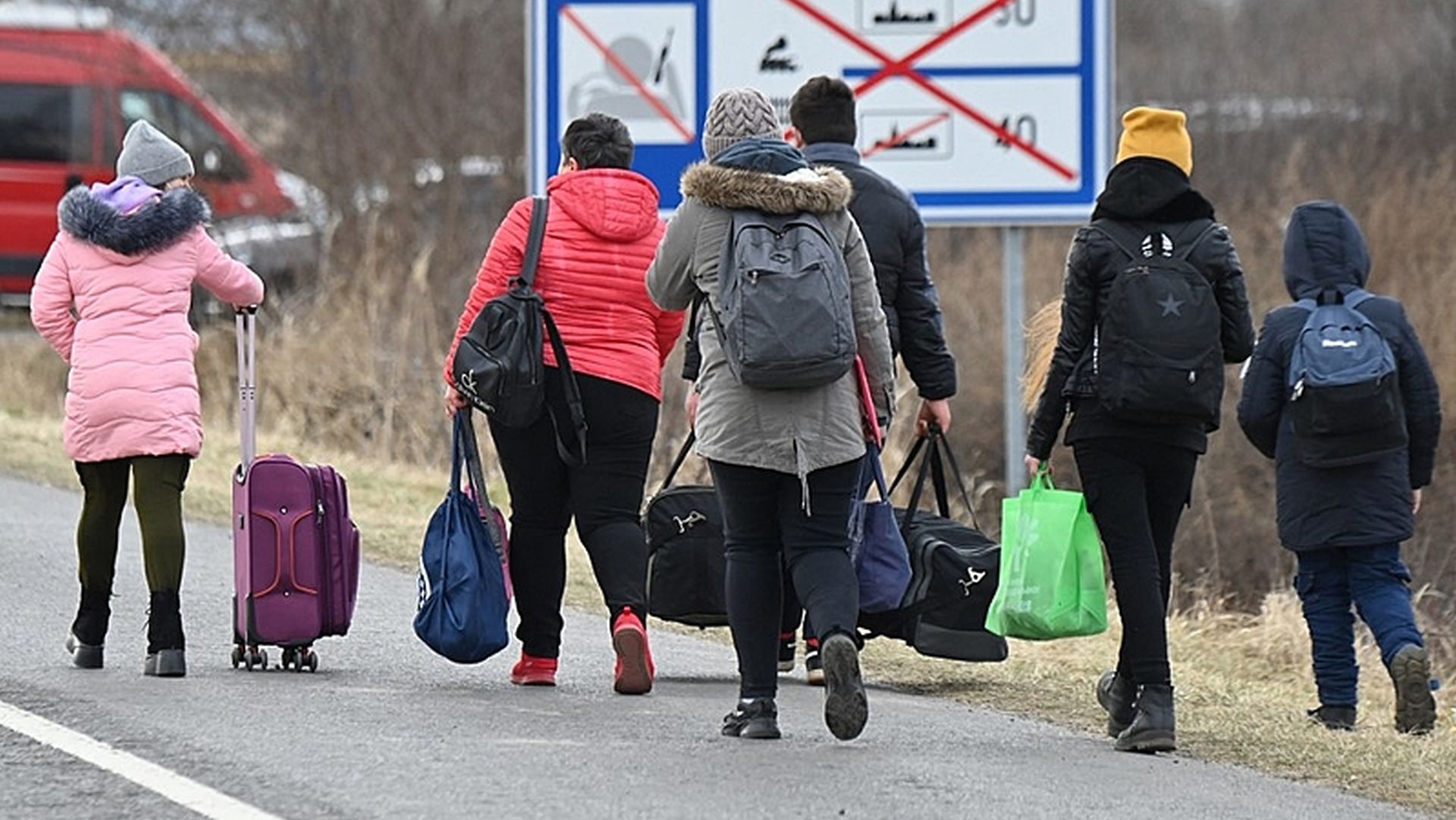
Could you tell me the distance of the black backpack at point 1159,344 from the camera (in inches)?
297

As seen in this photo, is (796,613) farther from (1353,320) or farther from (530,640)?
(1353,320)

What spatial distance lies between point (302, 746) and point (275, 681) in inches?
52.0

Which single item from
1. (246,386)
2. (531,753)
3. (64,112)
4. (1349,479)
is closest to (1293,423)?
(1349,479)

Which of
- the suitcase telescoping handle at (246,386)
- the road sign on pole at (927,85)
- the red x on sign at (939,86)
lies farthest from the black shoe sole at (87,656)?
the red x on sign at (939,86)

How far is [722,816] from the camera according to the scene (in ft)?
21.0

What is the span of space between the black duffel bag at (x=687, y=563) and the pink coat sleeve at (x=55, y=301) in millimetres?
1818

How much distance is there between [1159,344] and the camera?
755 centimetres

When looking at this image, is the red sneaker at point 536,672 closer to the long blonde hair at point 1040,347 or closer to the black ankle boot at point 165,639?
the black ankle boot at point 165,639

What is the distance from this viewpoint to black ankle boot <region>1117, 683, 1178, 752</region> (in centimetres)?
771

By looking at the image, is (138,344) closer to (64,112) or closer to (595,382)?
(595,382)

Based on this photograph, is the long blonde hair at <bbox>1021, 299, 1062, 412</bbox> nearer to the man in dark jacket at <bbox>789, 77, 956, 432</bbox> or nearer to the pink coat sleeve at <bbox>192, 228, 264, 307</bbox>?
the man in dark jacket at <bbox>789, 77, 956, 432</bbox>

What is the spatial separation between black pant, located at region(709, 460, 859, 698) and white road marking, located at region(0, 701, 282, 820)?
157cm

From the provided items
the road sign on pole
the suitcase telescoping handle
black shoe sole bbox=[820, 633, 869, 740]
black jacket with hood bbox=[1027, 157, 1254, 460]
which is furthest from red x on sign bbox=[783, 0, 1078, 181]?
black shoe sole bbox=[820, 633, 869, 740]

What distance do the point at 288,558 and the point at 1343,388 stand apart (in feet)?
10.5
